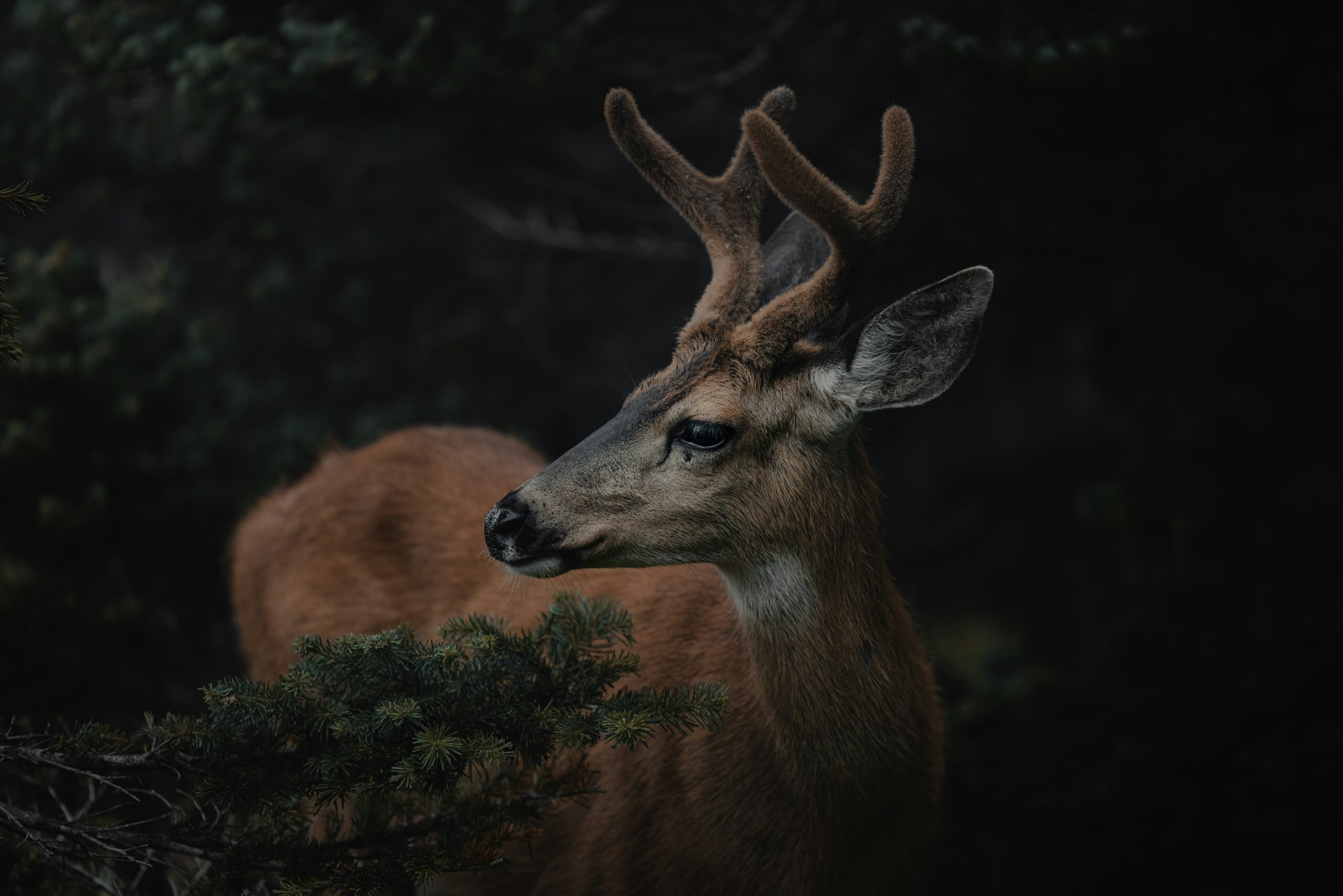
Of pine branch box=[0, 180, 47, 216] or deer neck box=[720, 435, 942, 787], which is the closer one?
pine branch box=[0, 180, 47, 216]

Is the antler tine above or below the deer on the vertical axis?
above

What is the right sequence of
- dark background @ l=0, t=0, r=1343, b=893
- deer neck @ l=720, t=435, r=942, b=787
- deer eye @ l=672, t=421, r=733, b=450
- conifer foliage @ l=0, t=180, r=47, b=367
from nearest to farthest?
conifer foliage @ l=0, t=180, r=47, b=367
deer eye @ l=672, t=421, r=733, b=450
deer neck @ l=720, t=435, r=942, b=787
dark background @ l=0, t=0, r=1343, b=893

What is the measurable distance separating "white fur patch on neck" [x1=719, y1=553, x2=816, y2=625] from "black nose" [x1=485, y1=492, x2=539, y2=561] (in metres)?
0.61

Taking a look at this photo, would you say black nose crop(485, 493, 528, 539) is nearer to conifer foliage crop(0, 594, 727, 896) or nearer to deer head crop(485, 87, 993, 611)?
deer head crop(485, 87, 993, 611)

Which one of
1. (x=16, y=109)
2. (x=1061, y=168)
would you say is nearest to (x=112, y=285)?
(x=16, y=109)

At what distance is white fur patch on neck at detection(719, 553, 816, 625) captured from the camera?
3.08 metres

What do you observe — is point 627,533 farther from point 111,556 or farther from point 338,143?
point 338,143

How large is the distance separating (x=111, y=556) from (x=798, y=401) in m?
3.82

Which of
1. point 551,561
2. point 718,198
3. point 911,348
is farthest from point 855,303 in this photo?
point 551,561

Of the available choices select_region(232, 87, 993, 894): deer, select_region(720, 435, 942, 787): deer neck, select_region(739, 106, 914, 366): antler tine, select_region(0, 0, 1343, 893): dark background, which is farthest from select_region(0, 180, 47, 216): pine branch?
select_region(0, 0, 1343, 893): dark background

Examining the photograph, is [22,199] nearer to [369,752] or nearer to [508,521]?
[508,521]

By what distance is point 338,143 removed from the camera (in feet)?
22.6

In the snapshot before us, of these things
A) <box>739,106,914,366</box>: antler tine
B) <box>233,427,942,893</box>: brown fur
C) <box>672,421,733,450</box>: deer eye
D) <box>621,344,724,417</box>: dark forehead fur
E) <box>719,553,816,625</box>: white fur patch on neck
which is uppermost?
<box>739,106,914,366</box>: antler tine

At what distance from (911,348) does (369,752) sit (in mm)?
1768
